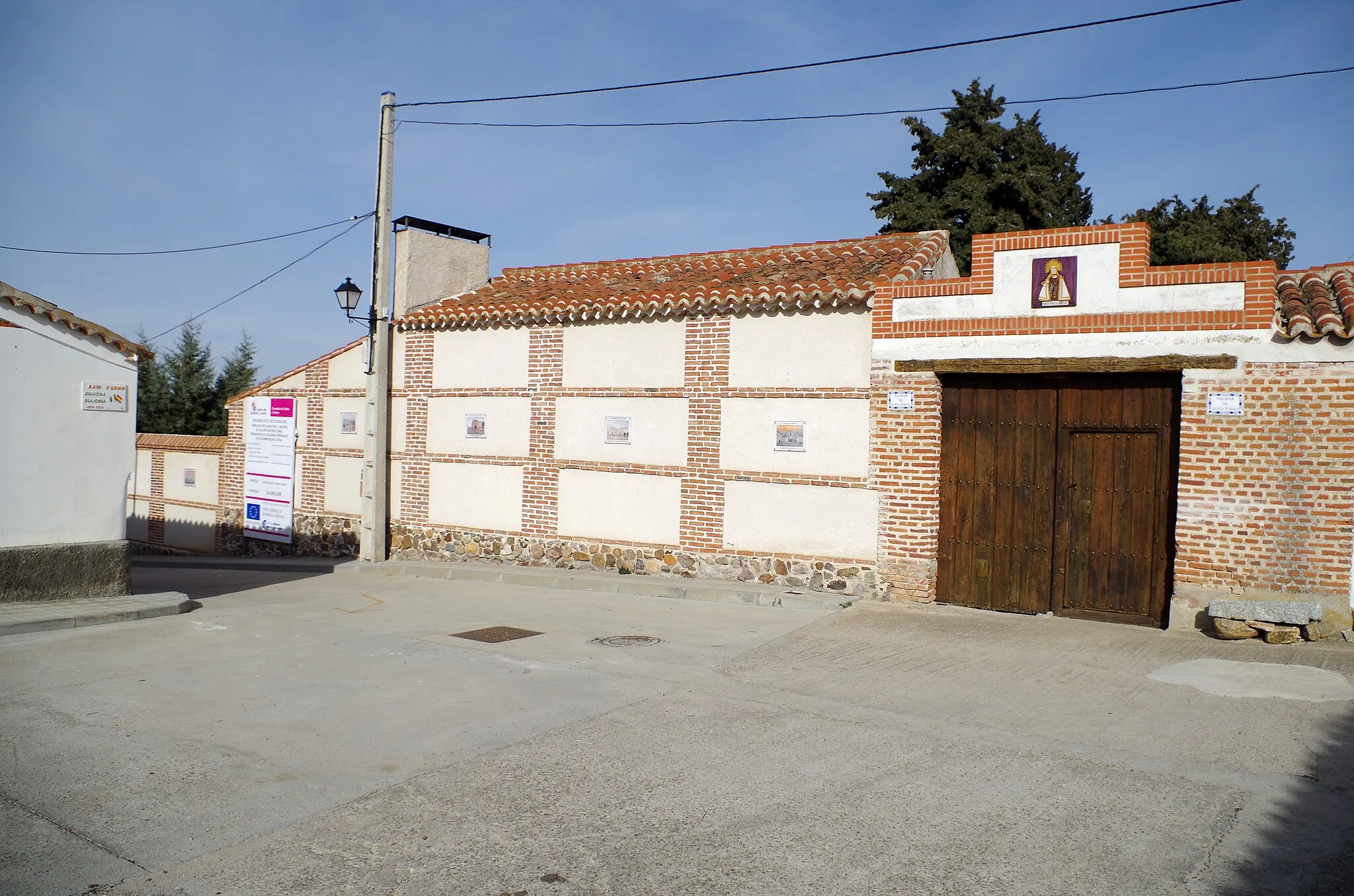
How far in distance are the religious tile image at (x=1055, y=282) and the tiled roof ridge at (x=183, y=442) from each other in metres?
15.8

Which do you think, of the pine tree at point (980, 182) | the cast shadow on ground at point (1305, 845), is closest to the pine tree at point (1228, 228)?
the pine tree at point (980, 182)

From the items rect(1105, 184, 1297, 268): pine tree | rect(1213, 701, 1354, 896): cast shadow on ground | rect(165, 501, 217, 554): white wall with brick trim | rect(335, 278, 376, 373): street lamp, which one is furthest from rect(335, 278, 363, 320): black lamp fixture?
rect(1105, 184, 1297, 268): pine tree

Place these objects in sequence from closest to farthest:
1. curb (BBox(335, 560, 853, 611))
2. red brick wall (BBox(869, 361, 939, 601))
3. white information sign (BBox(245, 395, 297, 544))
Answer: red brick wall (BBox(869, 361, 939, 601)) → curb (BBox(335, 560, 853, 611)) → white information sign (BBox(245, 395, 297, 544))

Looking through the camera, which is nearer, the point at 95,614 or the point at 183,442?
the point at 95,614

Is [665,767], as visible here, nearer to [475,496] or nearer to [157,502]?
[475,496]

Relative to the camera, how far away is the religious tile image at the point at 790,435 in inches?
478

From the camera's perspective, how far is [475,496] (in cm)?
1529

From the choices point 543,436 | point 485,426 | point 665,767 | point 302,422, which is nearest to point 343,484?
point 302,422

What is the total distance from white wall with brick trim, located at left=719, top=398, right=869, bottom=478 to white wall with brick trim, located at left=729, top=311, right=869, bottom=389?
23 cm

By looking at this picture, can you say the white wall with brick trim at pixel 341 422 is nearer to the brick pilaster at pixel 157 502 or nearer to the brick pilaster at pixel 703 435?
the brick pilaster at pixel 157 502

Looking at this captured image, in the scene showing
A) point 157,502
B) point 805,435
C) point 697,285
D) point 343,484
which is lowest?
point 157,502

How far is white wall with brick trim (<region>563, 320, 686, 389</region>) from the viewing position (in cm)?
1329

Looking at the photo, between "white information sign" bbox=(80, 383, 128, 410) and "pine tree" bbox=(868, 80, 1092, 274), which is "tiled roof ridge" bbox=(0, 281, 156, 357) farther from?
"pine tree" bbox=(868, 80, 1092, 274)

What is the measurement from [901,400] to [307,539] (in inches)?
468
